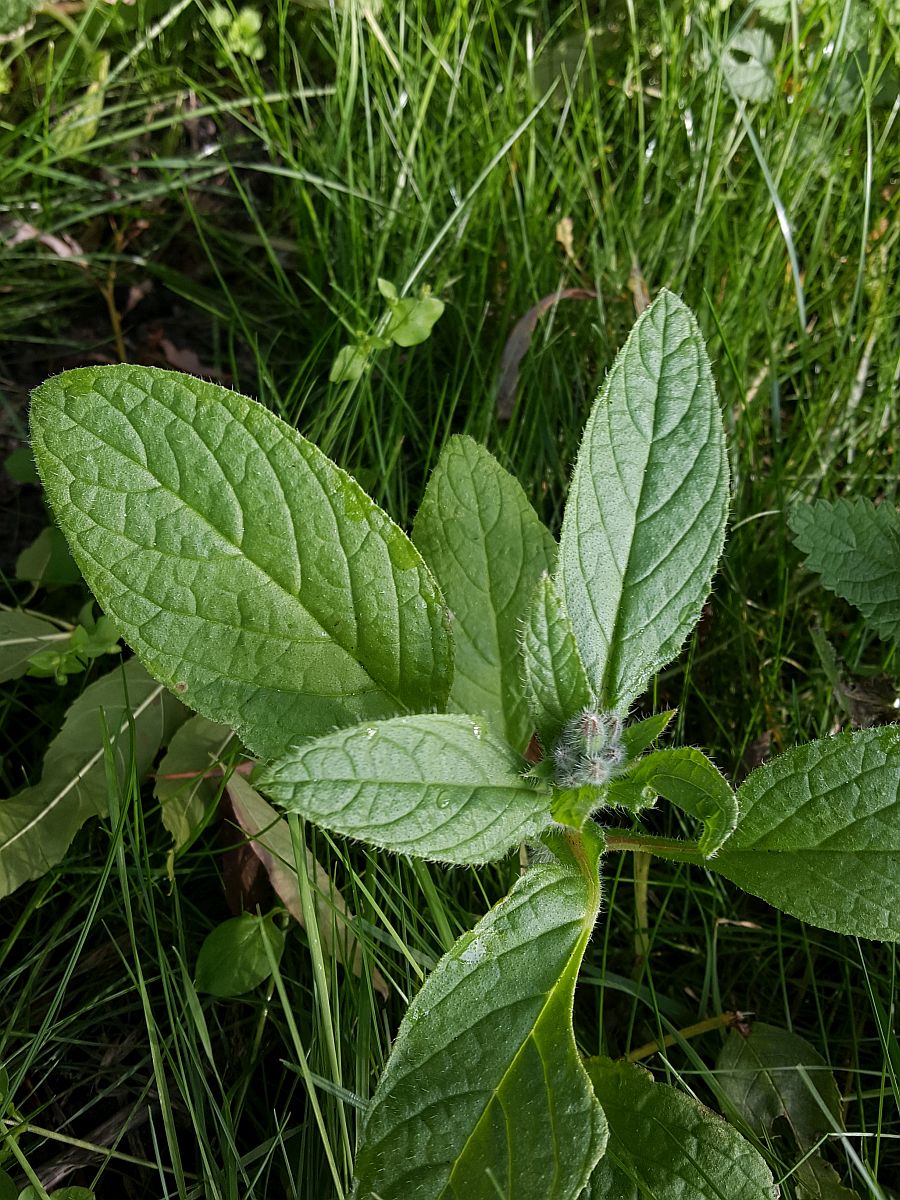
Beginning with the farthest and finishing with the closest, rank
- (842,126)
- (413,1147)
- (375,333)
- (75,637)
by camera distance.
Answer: (842,126) < (375,333) < (75,637) < (413,1147)

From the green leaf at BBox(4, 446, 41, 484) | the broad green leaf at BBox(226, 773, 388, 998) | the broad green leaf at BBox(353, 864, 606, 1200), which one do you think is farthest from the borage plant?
the green leaf at BBox(4, 446, 41, 484)

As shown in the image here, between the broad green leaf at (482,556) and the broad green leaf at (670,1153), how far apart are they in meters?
0.47

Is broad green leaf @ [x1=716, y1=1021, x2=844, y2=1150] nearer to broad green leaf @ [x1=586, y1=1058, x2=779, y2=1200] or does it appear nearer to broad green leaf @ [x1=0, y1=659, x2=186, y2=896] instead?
broad green leaf @ [x1=586, y1=1058, x2=779, y2=1200]

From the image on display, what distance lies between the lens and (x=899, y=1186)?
1326 mm

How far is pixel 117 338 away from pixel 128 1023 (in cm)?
131

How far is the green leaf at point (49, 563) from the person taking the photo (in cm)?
169

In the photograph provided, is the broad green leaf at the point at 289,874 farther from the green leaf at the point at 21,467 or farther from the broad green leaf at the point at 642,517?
the green leaf at the point at 21,467

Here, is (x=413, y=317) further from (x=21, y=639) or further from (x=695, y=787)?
(x=695, y=787)

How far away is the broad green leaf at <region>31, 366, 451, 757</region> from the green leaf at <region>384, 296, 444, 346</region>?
657 mm

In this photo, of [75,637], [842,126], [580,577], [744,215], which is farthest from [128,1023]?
[842,126]

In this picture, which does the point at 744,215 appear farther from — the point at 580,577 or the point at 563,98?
the point at 580,577

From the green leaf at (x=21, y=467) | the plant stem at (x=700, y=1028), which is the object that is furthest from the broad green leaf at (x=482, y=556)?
the green leaf at (x=21, y=467)

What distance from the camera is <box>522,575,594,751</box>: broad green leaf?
1.06m

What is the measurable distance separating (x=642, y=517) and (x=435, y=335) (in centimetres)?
90
